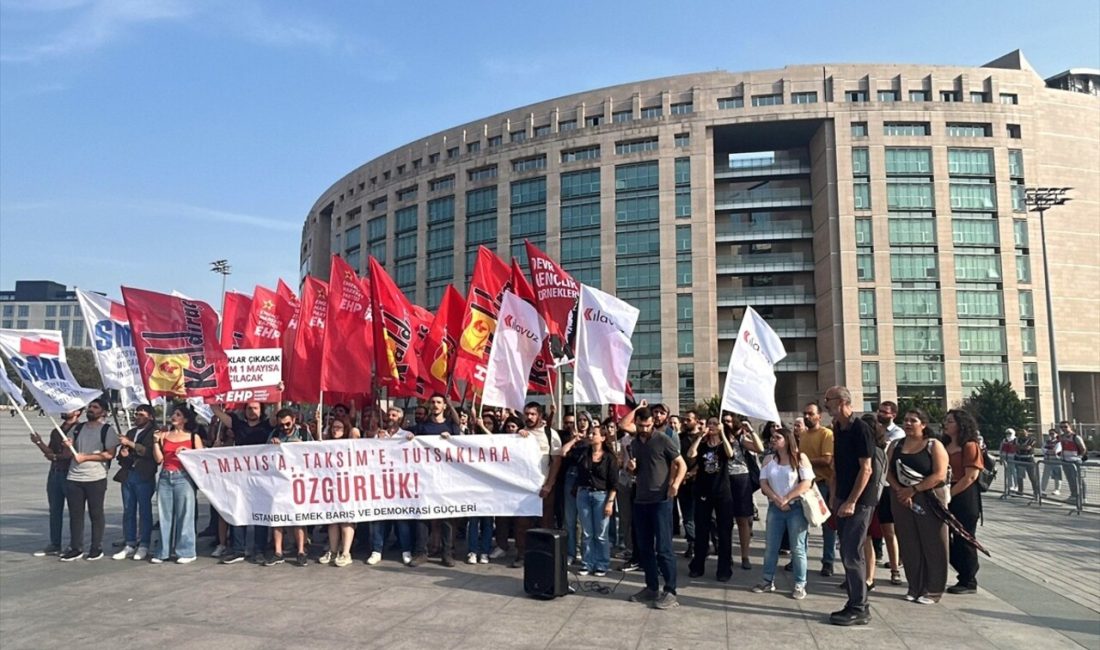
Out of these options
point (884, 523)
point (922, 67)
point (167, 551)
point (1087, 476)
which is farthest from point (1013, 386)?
point (167, 551)

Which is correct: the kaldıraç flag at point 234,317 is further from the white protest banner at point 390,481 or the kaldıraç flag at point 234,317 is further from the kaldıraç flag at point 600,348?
the kaldıraç flag at point 600,348

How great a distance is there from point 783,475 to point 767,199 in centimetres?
6038

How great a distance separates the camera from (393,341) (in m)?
11.2

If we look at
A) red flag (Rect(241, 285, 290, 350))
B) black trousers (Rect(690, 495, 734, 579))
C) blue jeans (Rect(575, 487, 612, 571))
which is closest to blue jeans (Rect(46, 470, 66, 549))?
red flag (Rect(241, 285, 290, 350))

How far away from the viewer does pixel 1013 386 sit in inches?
2239

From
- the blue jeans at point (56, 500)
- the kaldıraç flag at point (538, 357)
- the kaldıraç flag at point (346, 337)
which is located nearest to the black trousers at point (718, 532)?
the kaldıraç flag at point (538, 357)

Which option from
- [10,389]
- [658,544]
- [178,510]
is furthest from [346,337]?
[658,544]

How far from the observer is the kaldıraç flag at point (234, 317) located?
47.6 feet

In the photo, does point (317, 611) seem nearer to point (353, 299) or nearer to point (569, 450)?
point (569, 450)

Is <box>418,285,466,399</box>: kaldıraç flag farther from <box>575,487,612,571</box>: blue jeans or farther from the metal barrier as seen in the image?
the metal barrier

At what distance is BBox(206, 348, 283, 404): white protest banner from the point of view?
1016 centimetres

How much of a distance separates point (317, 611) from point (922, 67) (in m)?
67.9

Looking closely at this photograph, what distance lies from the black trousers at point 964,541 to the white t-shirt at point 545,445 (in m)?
4.58

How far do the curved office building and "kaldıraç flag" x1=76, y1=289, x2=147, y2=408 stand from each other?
53.5 metres
